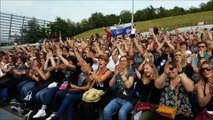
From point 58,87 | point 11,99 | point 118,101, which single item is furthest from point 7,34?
point 118,101

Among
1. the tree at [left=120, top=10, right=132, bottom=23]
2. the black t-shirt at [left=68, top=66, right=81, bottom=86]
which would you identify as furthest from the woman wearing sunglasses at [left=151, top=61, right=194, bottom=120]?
the tree at [left=120, top=10, right=132, bottom=23]

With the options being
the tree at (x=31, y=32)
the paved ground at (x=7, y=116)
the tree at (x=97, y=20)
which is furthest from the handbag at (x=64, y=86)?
the tree at (x=97, y=20)

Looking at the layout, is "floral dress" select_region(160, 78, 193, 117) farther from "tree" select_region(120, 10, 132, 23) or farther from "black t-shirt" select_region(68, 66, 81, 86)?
"tree" select_region(120, 10, 132, 23)

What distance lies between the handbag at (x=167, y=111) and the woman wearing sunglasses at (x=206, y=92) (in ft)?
1.39

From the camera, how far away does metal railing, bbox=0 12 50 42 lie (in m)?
34.5

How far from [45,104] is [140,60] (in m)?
2.67

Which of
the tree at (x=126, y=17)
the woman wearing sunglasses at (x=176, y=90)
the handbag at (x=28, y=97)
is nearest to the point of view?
the woman wearing sunglasses at (x=176, y=90)

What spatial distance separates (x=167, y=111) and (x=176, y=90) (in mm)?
369

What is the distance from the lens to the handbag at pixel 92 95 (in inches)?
269

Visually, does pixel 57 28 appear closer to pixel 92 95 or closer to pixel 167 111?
pixel 92 95

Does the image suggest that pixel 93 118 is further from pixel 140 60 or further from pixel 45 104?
pixel 140 60

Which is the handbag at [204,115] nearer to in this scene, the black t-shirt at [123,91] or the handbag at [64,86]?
the black t-shirt at [123,91]

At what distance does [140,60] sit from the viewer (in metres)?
8.63

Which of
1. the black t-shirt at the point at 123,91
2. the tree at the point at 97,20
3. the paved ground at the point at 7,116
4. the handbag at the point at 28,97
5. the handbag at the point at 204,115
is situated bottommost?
the paved ground at the point at 7,116
